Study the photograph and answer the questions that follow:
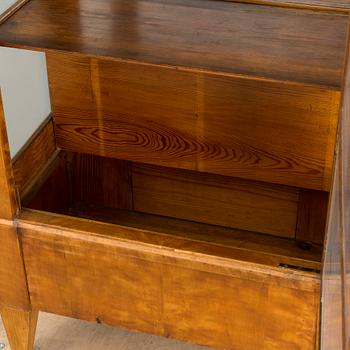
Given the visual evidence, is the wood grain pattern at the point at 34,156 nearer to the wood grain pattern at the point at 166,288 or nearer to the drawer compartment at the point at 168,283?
the drawer compartment at the point at 168,283

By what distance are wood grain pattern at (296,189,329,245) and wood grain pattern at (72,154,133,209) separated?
42 centimetres

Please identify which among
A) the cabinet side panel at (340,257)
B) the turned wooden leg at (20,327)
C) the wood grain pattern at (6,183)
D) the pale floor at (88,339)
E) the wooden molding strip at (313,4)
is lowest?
the pale floor at (88,339)

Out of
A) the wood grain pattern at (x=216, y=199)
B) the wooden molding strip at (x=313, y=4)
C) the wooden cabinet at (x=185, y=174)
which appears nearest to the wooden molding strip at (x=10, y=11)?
the wooden cabinet at (x=185, y=174)

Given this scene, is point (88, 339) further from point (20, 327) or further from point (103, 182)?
point (103, 182)

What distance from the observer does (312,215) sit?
6.16 feet

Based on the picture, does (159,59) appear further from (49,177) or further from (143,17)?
(49,177)

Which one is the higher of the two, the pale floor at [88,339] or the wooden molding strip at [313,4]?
the wooden molding strip at [313,4]

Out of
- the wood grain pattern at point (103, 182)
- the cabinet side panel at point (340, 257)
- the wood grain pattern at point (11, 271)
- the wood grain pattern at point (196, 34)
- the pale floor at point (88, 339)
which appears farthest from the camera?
the wood grain pattern at point (103, 182)

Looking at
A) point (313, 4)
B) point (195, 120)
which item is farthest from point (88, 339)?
point (313, 4)

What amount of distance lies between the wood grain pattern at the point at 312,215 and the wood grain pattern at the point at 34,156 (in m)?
0.58

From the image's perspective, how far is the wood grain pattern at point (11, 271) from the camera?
1.56 metres

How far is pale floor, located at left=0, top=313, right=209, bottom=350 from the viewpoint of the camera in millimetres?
1816

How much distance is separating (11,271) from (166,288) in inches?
12.6

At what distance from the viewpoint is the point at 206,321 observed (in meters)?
1.55
